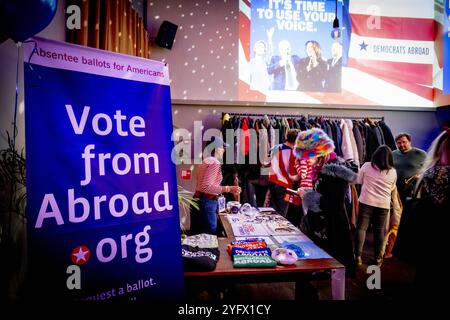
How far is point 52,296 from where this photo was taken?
1.20m

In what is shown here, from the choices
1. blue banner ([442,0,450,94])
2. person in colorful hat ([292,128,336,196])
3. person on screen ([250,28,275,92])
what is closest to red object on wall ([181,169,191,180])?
person on screen ([250,28,275,92])

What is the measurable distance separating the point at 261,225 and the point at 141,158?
3.92 ft

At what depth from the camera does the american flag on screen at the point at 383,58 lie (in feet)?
13.9

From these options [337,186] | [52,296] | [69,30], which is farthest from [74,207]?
[337,186]

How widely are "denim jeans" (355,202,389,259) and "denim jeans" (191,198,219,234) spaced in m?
1.59

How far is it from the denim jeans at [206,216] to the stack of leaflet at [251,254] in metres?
0.96

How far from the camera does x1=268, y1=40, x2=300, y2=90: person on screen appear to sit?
413 cm

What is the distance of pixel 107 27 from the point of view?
2.32m

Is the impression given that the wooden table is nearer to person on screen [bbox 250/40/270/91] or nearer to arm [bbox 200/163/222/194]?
arm [bbox 200/163/222/194]

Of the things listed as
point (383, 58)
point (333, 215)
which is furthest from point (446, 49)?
point (333, 215)

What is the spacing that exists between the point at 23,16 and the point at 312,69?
3.85m

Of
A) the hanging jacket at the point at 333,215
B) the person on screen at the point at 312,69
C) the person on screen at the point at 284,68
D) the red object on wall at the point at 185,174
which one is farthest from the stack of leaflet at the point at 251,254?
the person on screen at the point at 312,69

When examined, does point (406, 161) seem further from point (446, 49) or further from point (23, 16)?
point (23, 16)

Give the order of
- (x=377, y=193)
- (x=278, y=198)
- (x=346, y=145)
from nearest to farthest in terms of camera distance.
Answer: (x=377, y=193) → (x=278, y=198) → (x=346, y=145)
